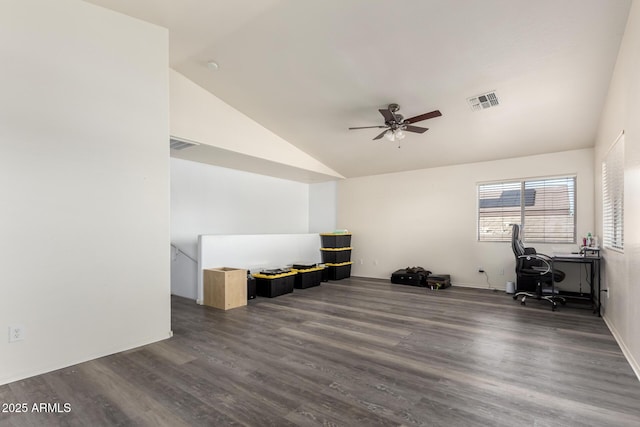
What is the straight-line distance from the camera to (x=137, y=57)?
3.47 metres

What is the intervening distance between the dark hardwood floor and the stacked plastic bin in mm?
3113

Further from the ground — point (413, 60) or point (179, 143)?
point (413, 60)

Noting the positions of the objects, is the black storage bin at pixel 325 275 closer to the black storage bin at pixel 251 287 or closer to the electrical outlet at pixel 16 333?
the black storage bin at pixel 251 287

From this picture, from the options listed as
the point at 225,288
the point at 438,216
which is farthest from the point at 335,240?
the point at 225,288

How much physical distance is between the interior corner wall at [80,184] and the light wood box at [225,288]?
118cm

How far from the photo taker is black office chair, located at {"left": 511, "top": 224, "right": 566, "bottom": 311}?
4.96 m

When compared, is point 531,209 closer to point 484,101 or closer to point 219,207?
point 484,101

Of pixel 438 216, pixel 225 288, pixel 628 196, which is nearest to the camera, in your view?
pixel 628 196

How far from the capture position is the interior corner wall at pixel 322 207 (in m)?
8.60

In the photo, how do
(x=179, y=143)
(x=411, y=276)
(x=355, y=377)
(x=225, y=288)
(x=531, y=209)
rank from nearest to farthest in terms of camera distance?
1. (x=355, y=377)
2. (x=225, y=288)
3. (x=179, y=143)
4. (x=531, y=209)
5. (x=411, y=276)

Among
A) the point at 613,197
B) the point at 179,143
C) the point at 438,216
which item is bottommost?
the point at 438,216

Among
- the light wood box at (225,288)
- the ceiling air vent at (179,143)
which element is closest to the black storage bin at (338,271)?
the light wood box at (225,288)

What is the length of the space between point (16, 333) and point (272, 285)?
3354 millimetres

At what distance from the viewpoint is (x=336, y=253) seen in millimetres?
7414
